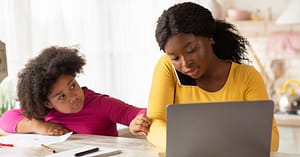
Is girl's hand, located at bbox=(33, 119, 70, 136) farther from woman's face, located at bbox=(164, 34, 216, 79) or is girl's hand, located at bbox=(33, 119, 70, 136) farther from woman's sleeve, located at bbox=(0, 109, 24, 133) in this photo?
woman's face, located at bbox=(164, 34, 216, 79)

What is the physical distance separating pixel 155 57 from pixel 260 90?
163 centimetres

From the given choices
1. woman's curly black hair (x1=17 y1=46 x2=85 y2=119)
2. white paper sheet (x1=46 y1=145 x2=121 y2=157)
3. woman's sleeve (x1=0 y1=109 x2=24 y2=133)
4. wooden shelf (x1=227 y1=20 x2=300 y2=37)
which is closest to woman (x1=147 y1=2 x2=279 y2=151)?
white paper sheet (x1=46 y1=145 x2=121 y2=157)

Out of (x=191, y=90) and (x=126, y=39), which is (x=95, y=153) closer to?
(x=191, y=90)

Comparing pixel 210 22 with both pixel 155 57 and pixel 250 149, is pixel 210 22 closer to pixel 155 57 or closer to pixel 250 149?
pixel 250 149

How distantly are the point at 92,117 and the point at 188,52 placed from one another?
0.61 metres

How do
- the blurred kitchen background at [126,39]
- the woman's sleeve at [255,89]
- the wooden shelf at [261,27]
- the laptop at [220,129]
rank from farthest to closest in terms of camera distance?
1. the wooden shelf at [261,27]
2. the blurred kitchen background at [126,39]
3. the woman's sleeve at [255,89]
4. the laptop at [220,129]

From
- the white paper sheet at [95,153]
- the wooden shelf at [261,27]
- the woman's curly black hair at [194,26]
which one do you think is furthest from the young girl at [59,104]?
the wooden shelf at [261,27]

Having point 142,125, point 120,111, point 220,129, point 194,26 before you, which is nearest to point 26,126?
point 120,111

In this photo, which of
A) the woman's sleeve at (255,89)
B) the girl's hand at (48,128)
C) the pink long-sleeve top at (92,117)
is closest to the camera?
the woman's sleeve at (255,89)

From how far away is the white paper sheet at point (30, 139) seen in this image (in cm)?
168

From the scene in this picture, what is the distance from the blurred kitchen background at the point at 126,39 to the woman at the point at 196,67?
0.66m

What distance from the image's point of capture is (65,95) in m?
1.86

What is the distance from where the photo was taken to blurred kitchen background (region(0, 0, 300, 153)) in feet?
7.48

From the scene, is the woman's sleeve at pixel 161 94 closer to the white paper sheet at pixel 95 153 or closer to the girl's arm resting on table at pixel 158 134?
the girl's arm resting on table at pixel 158 134
